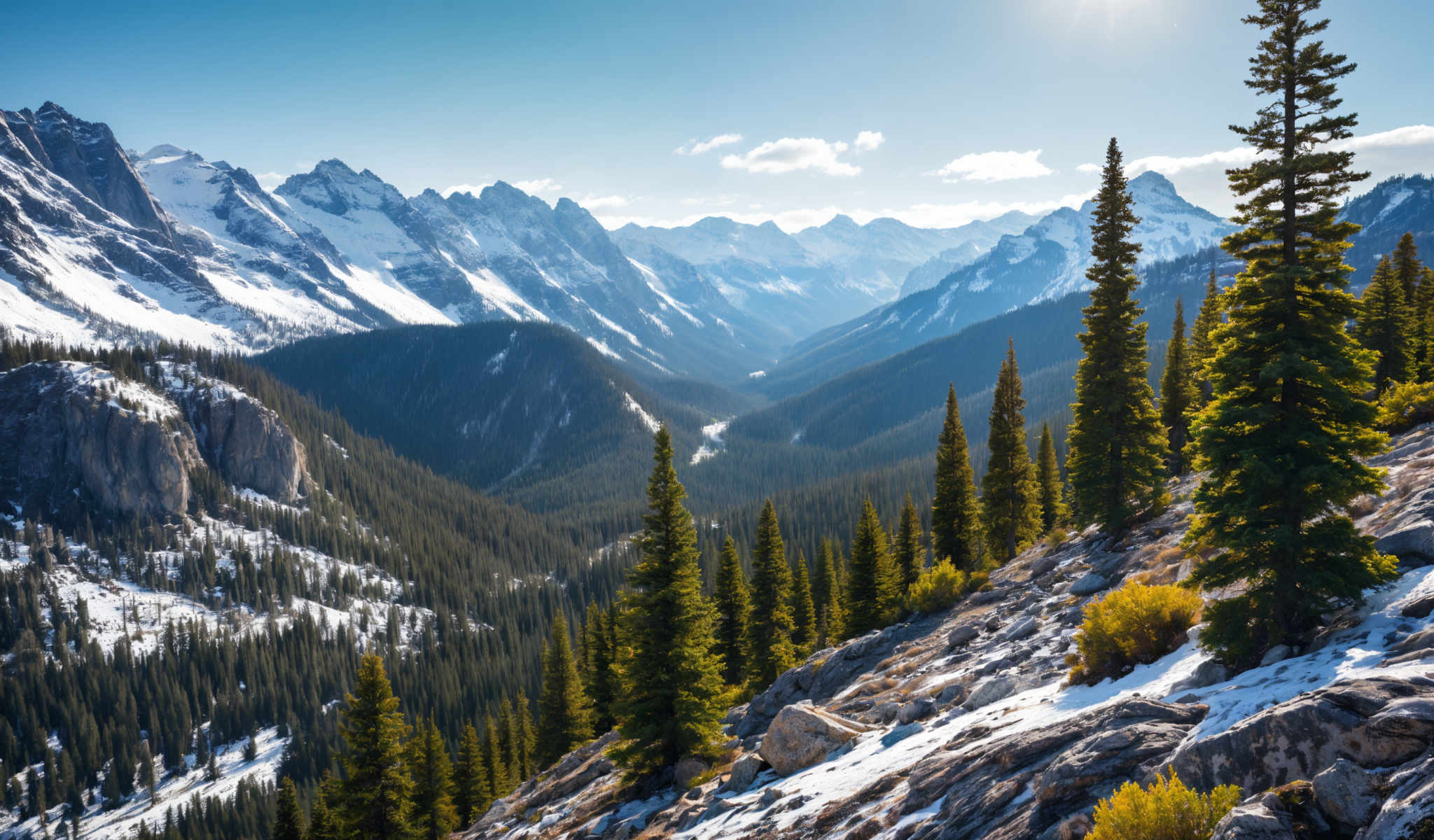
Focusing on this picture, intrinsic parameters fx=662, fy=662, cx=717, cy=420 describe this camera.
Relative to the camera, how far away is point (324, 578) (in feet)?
453

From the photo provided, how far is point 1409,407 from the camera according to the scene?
2647cm

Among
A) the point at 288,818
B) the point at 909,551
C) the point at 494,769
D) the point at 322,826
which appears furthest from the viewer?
the point at 494,769

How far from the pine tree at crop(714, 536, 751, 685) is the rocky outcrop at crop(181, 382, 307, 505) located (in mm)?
144879

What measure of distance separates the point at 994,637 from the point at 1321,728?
17.7 meters

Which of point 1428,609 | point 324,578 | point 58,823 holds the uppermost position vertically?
point 1428,609

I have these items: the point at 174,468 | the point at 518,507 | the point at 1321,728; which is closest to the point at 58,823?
the point at 174,468

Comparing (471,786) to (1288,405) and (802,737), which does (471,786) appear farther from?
(1288,405)

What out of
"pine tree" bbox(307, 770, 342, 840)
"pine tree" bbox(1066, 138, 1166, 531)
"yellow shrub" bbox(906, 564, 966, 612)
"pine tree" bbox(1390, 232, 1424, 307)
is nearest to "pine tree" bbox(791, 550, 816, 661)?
"yellow shrub" bbox(906, 564, 966, 612)

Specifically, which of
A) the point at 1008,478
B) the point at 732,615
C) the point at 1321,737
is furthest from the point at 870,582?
the point at 1321,737

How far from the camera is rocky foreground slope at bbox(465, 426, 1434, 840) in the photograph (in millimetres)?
7680

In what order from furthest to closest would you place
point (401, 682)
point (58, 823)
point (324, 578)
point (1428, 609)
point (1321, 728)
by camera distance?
1. point (324, 578)
2. point (401, 682)
3. point (58, 823)
4. point (1428, 609)
5. point (1321, 728)

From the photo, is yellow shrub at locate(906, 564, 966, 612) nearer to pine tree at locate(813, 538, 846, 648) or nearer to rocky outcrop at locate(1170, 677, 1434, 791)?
pine tree at locate(813, 538, 846, 648)

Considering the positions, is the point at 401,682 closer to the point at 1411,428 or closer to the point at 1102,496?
the point at 1102,496

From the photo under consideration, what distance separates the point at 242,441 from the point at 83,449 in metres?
26.8
